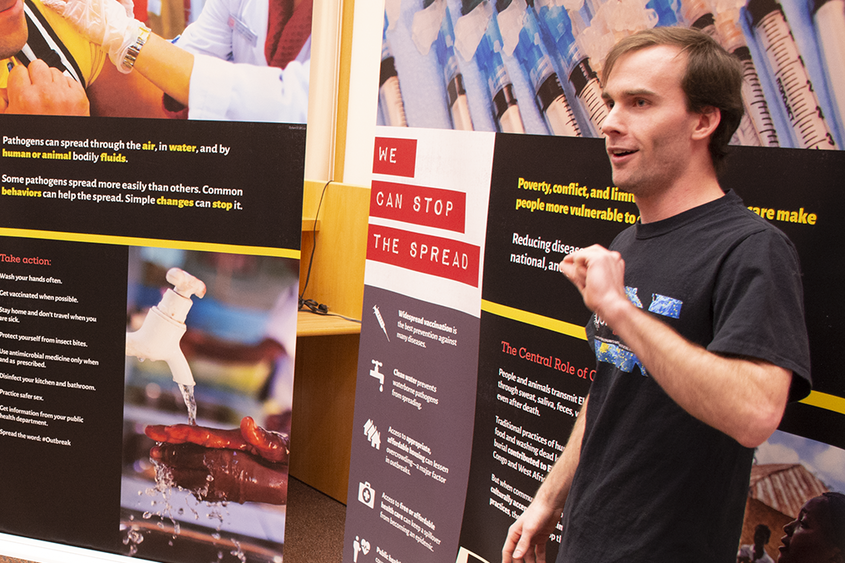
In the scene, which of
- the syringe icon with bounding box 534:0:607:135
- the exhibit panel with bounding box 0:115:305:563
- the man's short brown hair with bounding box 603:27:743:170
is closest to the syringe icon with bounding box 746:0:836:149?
the man's short brown hair with bounding box 603:27:743:170

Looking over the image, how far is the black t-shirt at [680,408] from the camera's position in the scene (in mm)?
970

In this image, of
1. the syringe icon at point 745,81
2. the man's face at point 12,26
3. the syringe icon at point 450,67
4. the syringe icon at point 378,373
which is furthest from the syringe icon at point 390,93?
the man's face at point 12,26

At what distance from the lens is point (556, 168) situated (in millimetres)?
1802

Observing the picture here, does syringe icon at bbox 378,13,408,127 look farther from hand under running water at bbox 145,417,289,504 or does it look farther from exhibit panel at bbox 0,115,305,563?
hand under running water at bbox 145,417,289,504

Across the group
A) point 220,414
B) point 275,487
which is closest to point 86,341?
point 220,414

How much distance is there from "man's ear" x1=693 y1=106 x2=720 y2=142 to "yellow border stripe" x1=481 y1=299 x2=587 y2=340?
2.20ft

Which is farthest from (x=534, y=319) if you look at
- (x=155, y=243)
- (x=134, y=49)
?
(x=134, y=49)

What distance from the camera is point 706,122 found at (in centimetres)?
117

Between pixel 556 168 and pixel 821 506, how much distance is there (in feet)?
3.05

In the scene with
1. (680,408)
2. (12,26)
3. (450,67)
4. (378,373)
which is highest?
(12,26)

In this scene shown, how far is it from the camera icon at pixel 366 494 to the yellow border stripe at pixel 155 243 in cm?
80

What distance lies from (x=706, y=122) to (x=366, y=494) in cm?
172

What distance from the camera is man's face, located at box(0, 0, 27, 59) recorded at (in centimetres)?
258

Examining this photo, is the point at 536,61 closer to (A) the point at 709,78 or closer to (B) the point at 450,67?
(B) the point at 450,67
